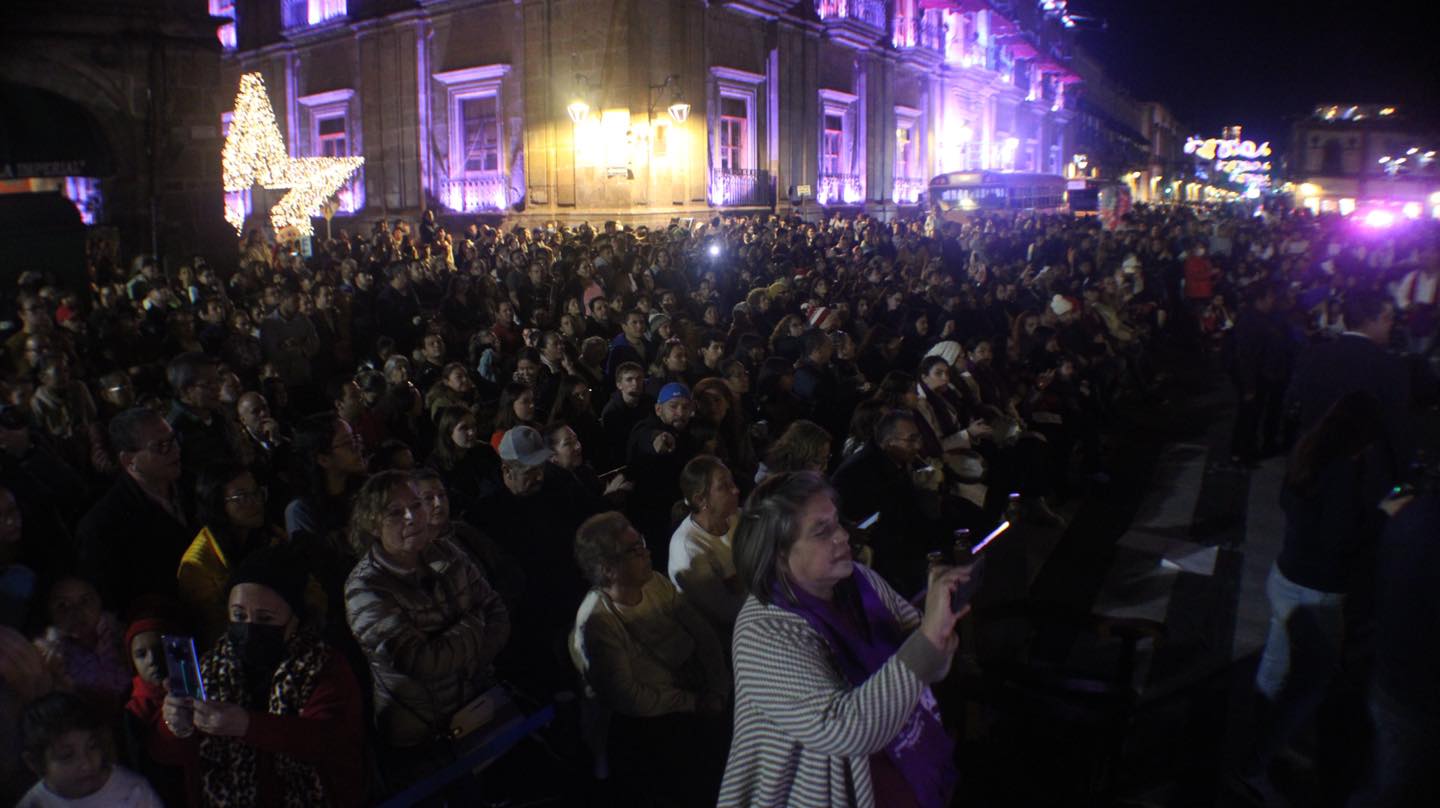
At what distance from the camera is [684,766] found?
3844 mm

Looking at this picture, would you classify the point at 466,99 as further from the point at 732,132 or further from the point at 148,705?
the point at 148,705

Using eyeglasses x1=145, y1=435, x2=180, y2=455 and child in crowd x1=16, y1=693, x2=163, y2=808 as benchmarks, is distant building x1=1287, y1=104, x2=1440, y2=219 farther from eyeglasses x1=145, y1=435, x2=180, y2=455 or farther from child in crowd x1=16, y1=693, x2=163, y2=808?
child in crowd x1=16, y1=693, x2=163, y2=808

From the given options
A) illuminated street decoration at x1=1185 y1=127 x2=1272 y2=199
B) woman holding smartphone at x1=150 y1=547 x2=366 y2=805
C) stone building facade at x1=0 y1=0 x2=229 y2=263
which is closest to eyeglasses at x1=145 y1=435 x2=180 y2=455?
woman holding smartphone at x1=150 y1=547 x2=366 y2=805

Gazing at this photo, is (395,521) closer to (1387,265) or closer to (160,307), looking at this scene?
(160,307)

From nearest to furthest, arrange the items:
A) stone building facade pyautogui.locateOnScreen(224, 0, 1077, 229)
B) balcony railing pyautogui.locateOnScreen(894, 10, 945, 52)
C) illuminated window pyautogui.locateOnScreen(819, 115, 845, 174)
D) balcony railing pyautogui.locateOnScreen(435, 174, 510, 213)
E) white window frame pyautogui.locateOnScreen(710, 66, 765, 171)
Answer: stone building facade pyautogui.locateOnScreen(224, 0, 1077, 229)
white window frame pyautogui.locateOnScreen(710, 66, 765, 171)
balcony railing pyautogui.locateOnScreen(435, 174, 510, 213)
illuminated window pyautogui.locateOnScreen(819, 115, 845, 174)
balcony railing pyautogui.locateOnScreen(894, 10, 945, 52)

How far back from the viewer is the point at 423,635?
3361 millimetres

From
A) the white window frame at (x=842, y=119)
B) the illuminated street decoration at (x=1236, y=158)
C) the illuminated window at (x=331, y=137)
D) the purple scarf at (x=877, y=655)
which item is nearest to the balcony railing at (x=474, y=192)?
the illuminated window at (x=331, y=137)

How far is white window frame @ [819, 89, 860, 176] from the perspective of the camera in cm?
2769

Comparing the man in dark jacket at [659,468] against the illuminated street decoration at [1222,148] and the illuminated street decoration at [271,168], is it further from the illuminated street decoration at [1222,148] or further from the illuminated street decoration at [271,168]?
the illuminated street decoration at [1222,148]

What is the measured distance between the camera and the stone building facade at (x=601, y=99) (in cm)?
2161

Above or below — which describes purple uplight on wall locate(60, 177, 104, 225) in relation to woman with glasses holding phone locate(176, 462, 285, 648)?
above

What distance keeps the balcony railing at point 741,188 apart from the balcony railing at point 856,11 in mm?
5868

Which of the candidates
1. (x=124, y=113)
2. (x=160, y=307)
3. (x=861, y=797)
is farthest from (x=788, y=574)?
(x=124, y=113)

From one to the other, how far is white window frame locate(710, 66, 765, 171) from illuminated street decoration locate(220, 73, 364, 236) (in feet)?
28.2
